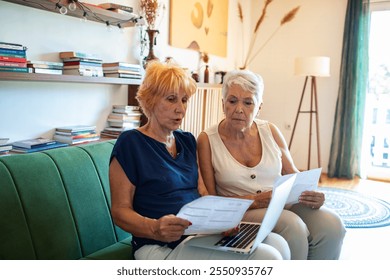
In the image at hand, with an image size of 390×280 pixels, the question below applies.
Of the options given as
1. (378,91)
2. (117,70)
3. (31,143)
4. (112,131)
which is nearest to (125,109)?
(112,131)

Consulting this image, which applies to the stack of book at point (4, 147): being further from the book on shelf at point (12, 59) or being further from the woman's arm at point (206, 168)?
the woman's arm at point (206, 168)

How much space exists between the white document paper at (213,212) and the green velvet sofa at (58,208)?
0.51m

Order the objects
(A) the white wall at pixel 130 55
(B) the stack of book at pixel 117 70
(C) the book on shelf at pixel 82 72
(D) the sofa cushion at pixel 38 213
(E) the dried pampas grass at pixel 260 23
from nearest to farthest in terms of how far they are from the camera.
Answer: (D) the sofa cushion at pixel 38 213 → (A) the white wall at pixel 130 55 → (C) the book on shelf at pixel 82 72 → (B) the stack of book at pixel 117 70 → (E) the dried pampas grass at pixel 260 23

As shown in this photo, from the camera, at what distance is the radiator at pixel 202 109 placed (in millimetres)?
3567

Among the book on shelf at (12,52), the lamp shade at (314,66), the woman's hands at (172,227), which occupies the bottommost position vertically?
the woman's hands at (172,227)

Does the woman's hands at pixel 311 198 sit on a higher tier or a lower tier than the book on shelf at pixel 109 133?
lower

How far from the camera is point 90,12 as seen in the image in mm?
2277

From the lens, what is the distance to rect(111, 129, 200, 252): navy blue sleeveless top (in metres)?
1.30

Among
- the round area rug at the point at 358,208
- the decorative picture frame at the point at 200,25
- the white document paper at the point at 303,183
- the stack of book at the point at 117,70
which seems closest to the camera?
the white document paper at the point at 303,183

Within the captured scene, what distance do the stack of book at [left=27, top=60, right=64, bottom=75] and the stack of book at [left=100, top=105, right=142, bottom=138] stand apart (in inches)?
23.6

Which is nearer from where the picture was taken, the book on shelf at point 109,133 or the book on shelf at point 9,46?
the book on shelf at point 9,46

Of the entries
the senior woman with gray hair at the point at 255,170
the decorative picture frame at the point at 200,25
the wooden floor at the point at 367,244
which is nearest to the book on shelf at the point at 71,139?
the senior woman with gray hair at the point at 255,170

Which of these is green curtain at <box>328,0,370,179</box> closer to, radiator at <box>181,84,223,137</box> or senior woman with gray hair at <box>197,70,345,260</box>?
radiator at <box>181,84,223,137</box>
